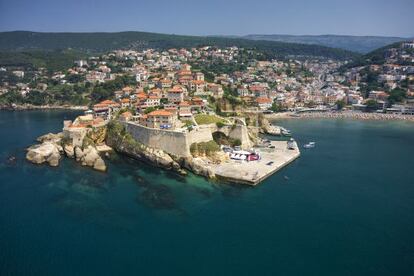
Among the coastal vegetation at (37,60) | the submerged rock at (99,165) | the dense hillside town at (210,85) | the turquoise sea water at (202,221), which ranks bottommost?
the turquoise sea water at (202,221)

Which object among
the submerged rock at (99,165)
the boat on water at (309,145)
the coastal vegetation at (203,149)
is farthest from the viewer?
the boat on water at (309,145)

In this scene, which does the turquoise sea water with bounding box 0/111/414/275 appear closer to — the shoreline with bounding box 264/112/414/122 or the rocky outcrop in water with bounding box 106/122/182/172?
the rocky outcrop in water with bounding box 106/122/182/172

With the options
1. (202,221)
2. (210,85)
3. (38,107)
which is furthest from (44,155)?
(38,107)

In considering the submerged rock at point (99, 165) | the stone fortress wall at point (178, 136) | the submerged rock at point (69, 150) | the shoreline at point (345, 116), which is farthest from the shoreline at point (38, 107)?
the submerged rock at point (99, 165)

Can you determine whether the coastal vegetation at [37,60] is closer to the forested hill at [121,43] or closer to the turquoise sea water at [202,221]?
the forested hill at [121,43]

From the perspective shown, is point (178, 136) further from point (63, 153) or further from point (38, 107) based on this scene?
point (38, 107)

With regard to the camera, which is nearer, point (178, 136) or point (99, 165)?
point (99, 165)

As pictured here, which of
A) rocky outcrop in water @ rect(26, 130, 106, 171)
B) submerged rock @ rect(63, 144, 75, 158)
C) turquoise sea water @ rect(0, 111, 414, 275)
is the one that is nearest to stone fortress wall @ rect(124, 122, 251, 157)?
turquoise sea water @ rect(0, 111, 414, 275)
